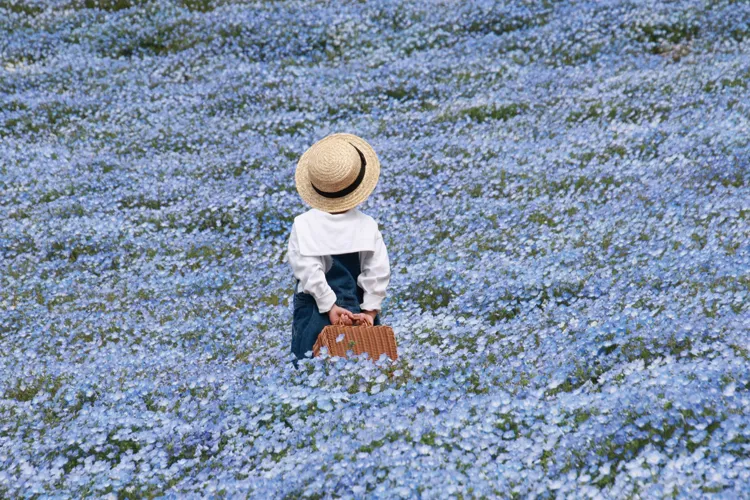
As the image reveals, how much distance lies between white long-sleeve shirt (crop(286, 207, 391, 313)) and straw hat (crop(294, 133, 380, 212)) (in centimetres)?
14

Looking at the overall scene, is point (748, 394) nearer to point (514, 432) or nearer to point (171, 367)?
point (514, 432)

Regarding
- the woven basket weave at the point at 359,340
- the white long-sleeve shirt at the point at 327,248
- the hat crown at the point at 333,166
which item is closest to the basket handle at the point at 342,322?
the woven basket weave at the point at 359,340

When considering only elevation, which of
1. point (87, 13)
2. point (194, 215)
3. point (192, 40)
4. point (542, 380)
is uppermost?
point (87, 13)

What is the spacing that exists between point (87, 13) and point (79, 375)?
18.2 meters

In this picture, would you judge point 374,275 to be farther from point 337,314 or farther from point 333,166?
point 333,166

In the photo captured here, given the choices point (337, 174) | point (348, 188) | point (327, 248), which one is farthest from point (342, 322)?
point (337, 174)

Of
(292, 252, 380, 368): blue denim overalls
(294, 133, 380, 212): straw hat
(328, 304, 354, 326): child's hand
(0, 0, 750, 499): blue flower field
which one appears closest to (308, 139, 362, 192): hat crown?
(294, 133, 380, 212): straw hat

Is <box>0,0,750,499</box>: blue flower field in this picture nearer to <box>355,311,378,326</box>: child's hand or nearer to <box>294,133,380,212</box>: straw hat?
<box>355,311,378,326</box>: child's hand

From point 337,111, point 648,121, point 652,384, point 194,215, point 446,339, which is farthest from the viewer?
point 337,111

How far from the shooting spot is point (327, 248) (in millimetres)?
5648

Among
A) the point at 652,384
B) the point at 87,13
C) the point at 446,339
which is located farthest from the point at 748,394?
the point at 87,13

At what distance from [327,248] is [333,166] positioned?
25.0 inches

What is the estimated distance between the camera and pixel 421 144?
523 inches

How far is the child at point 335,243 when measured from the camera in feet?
18.1
